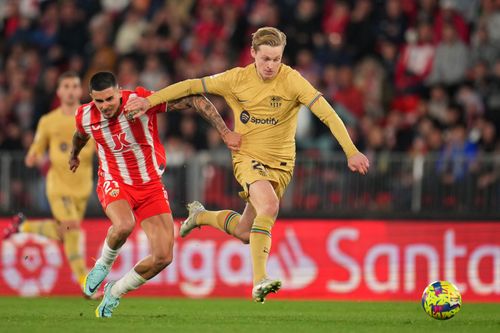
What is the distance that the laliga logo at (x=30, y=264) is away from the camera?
16.6 metres

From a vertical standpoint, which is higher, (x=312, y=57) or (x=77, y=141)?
(x=312, y=57)

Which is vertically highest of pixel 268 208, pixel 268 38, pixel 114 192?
pixel 268 38

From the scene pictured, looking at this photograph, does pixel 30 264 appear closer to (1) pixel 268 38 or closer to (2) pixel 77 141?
(2) pixel 77 141

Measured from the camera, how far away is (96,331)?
10016mm

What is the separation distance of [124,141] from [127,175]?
0.33m

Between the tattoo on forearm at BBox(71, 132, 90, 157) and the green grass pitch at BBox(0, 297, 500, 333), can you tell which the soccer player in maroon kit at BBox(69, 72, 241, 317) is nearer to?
the tattoo on forearm at BBox(71, 132, 90, 157)

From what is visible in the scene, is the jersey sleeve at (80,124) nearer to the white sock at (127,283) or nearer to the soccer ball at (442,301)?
the white sock at (127,283)

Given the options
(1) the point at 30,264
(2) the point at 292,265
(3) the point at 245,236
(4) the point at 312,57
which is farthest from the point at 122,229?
(4) the point at 312,57

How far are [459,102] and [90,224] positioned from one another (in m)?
6.03

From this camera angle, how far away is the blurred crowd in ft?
59.7

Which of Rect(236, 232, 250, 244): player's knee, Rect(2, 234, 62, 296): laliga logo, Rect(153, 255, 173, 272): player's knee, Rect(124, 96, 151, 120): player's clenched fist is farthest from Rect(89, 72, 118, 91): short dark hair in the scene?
Rect(2, 234, 62, 296): laliga logo

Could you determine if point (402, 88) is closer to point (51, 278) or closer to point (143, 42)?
point (143, 42)

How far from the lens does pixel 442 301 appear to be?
438 inches

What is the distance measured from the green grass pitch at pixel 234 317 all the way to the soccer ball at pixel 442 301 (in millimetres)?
99
